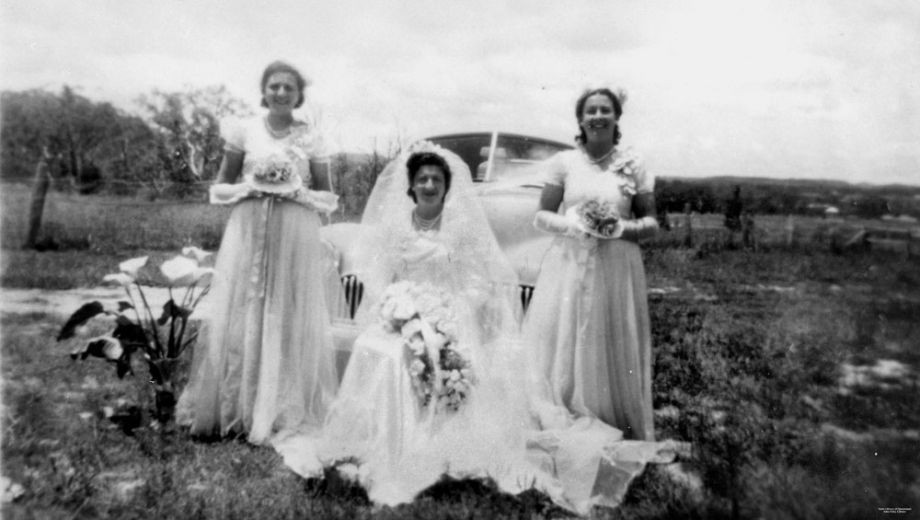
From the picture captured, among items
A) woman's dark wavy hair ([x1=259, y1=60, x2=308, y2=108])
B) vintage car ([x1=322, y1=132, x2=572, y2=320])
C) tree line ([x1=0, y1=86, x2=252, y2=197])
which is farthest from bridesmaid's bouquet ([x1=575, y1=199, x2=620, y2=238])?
tree line ([x1=0, y1=86, x2=252, y2=197])

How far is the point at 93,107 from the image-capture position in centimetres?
4019

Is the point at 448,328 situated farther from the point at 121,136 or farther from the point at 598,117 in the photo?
the point at 121,136

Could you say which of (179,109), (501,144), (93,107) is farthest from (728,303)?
(179,109)

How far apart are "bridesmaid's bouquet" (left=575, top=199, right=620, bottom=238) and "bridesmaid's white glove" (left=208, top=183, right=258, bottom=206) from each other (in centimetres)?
227

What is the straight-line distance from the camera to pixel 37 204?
13375mm

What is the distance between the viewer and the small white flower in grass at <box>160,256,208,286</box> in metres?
4.98

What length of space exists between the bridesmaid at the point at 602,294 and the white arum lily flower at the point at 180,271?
2515 mm

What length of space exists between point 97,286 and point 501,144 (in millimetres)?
6688

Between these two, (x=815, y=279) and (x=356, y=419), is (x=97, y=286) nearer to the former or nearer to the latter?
(x=356, y=419)

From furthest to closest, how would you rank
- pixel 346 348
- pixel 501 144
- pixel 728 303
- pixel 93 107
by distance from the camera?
1. pixel 93 107
2. pixel 728 303
3. pixel 501 144
4. pixel 346 348

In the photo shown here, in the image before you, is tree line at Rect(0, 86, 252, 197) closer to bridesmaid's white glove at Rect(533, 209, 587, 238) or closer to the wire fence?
the wire fence

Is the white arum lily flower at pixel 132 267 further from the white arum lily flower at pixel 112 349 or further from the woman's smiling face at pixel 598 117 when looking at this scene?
the woman's smiling face at pixel 598 117

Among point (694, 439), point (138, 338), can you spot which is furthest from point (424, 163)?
point (694, 439)

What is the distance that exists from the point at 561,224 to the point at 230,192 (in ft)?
7.53
